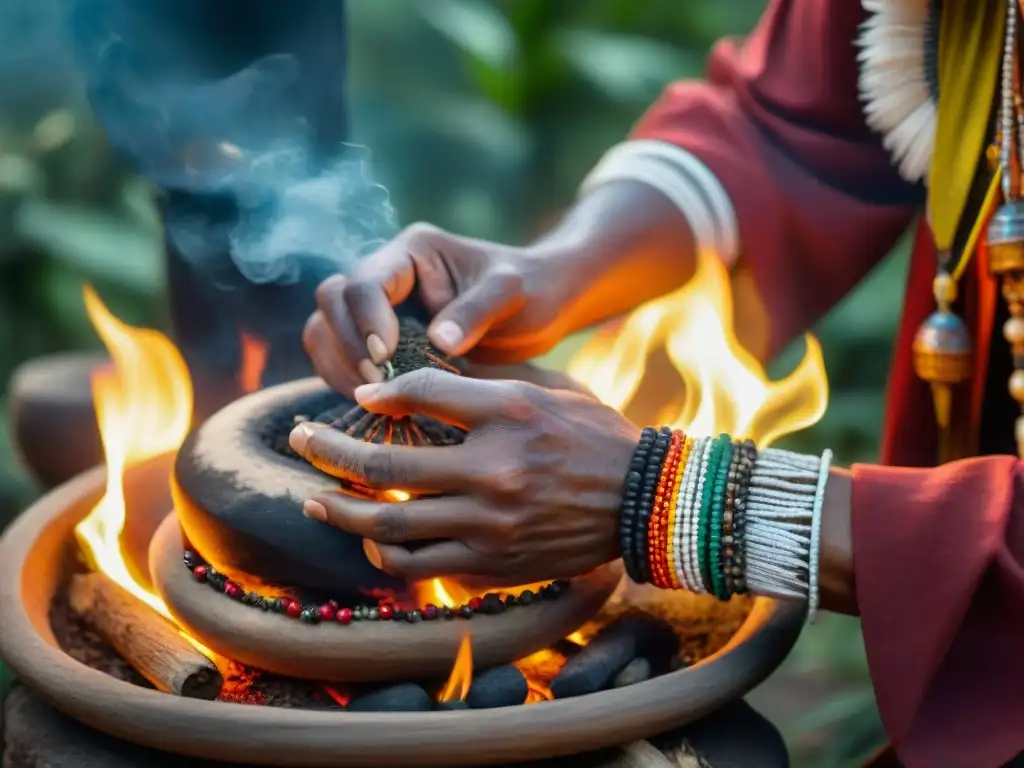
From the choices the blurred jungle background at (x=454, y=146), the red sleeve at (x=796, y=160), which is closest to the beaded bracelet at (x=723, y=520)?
the red sleeve at (x=796, y=160)

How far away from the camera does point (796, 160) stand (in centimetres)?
208

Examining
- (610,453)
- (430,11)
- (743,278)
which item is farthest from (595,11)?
(610,453)

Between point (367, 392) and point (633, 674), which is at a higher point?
point (367, 392)

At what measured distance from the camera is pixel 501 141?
5465 mm

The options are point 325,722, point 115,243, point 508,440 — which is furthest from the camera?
point 115,243

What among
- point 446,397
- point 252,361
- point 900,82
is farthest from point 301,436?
point 900,82

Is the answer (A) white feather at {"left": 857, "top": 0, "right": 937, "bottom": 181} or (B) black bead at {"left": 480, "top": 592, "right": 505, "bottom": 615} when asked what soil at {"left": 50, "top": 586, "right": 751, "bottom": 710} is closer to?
(B) black bead at {"left": 480, "top": 592, "right": 505, "bottom": 615}

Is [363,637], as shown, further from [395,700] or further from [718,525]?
[718,525]

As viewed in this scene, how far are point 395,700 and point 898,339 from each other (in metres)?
1.12

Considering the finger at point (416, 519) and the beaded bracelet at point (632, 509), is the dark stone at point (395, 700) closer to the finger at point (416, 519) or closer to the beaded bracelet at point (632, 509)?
the finger at point (416, 519)

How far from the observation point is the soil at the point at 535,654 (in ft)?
4.56

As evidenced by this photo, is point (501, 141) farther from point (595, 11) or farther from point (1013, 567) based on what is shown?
point (1013, 567)

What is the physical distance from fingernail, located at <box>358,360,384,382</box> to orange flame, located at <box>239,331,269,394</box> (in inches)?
27.5

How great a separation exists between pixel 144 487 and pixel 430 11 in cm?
424
